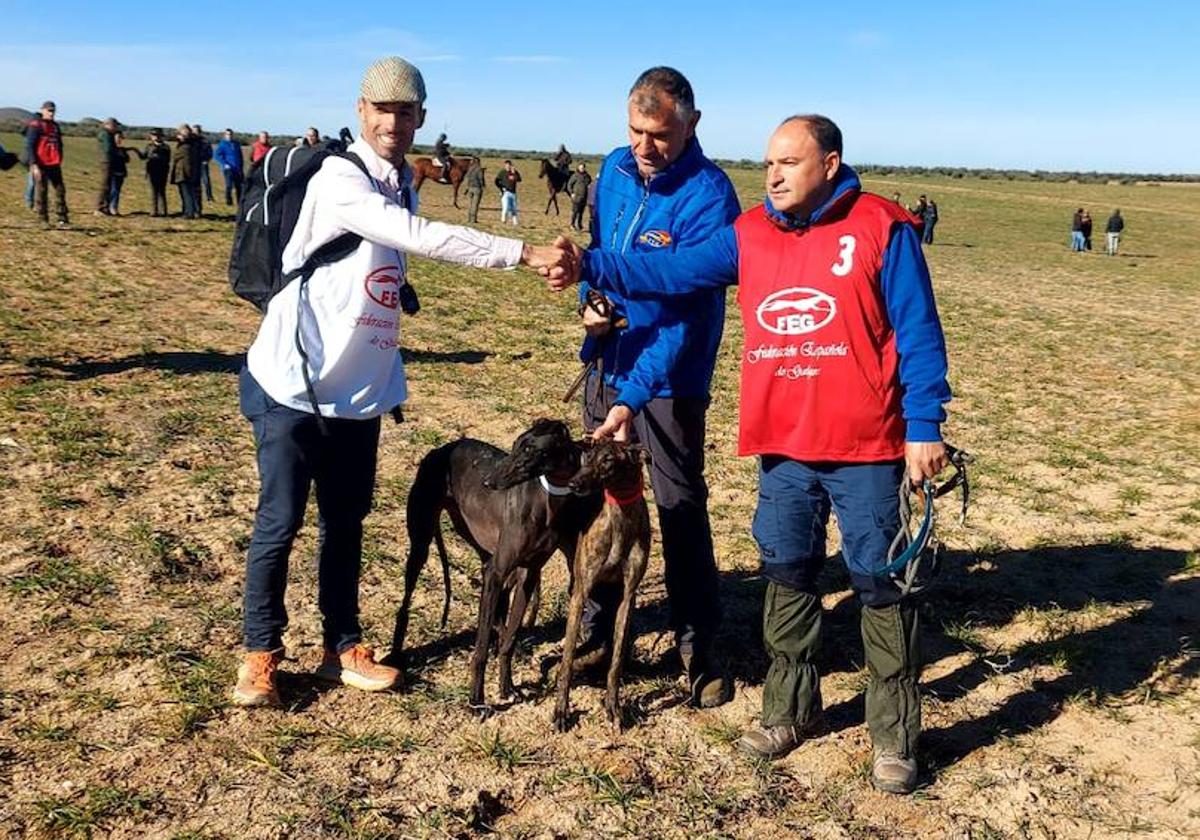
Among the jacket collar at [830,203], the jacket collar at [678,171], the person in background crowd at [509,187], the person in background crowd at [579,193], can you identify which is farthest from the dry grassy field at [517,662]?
the person in background crowd at [579,193]

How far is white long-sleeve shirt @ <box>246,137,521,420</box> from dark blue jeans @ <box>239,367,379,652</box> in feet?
0.41

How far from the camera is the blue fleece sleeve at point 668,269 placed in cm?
378

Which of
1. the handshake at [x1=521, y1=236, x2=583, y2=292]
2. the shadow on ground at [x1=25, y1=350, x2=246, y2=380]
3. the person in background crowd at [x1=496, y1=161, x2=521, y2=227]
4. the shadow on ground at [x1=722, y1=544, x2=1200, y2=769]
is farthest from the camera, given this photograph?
the person in background crowd at [x1=496, y1=161, x2=521, y2=227]

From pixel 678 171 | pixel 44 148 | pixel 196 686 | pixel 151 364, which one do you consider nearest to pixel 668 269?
pixel 678 171

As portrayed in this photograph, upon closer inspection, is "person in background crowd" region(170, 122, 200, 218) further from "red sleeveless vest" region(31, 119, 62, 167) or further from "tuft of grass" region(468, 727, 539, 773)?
"tuft of grass" region(468, 727, 539, 773)

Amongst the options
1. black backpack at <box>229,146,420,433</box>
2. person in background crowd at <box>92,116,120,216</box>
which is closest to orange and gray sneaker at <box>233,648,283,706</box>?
black backpack at <box>229,146,420,433</box>

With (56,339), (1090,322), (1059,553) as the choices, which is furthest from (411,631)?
(1090,322)

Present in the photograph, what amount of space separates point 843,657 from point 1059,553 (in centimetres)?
230

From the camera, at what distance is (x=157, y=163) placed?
21.5 metres

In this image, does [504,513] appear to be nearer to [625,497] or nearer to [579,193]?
[625,497]

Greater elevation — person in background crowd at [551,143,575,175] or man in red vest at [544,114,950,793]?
person in background crowd at [551,143,575,175]

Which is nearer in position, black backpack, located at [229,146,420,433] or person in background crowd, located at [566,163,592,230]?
black backpack, located at [229,146,420,433]

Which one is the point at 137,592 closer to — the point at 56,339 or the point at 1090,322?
the point at 56,339

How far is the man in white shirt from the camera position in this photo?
3525 millimetres
